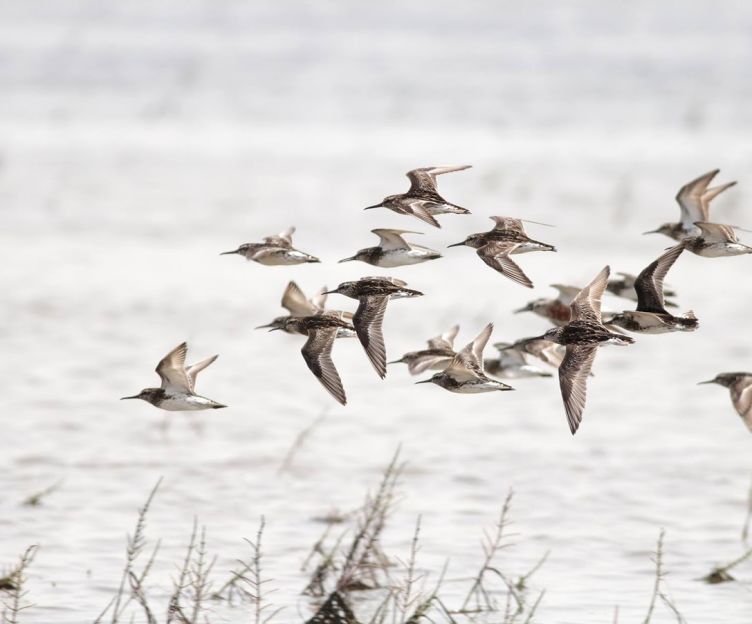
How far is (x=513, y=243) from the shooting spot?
9.22 metres

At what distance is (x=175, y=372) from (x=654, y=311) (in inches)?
109

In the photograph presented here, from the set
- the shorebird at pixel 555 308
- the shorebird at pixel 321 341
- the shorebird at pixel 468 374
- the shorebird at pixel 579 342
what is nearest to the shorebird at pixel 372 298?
the shorebird at pixel 321 341

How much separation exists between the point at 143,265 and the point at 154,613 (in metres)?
12.3

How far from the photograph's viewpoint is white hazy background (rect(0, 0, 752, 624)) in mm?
13422

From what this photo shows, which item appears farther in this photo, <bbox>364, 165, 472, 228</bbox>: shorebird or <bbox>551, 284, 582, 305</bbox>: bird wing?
<bbox>551, 284, 582, 305</bbox>: bird wing

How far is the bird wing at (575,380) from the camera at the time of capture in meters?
8.30

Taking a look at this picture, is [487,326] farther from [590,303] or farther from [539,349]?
[539,349]

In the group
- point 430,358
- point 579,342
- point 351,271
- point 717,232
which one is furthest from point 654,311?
point 351,271

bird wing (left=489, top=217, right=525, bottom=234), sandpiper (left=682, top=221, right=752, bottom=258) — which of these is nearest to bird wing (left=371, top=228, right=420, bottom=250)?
bird wing (left=489, top=217, right=525, bottom=234)

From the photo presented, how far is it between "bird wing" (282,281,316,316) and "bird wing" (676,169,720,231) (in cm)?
243

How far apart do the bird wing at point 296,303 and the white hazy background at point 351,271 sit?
7.68 feet

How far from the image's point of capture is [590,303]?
9227mm

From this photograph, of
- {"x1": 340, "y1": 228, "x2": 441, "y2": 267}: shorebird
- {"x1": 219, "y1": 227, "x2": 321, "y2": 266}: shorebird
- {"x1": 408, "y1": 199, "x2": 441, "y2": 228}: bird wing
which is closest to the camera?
{"x1": 408, "y1": 199, "x2": 441, "y2": 228}: bird wing

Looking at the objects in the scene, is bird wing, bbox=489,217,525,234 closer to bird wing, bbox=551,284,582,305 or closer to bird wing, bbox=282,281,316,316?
bird wing, bbox=551,284,582,305
